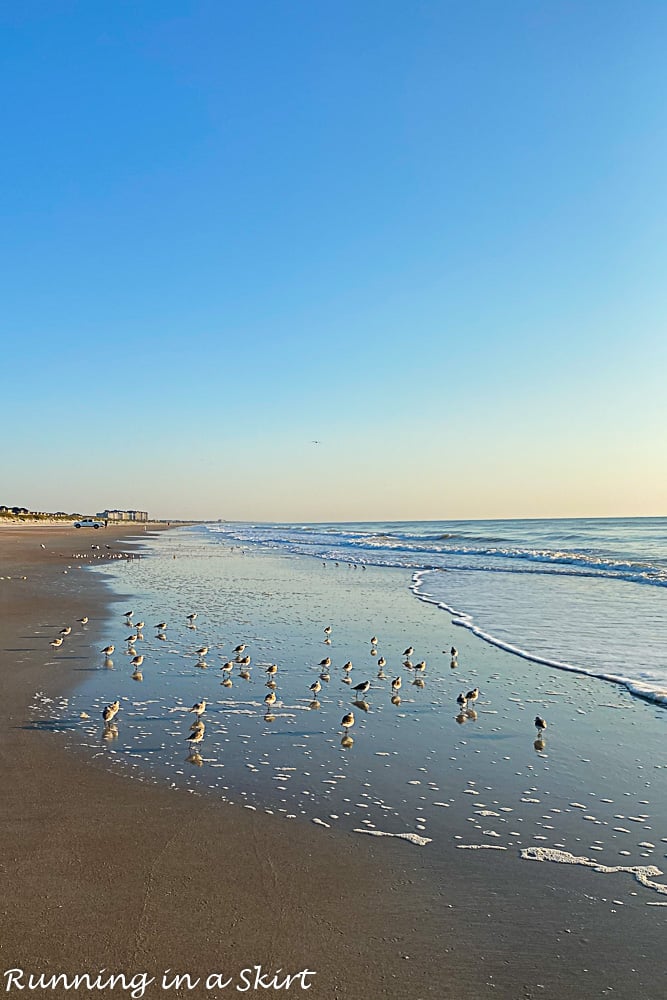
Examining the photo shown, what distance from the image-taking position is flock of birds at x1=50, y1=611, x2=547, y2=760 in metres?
Answer: 8.32

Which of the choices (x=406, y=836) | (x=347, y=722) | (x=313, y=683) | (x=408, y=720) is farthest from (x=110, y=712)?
(x=406, y=836)

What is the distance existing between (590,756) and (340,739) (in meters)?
2.81

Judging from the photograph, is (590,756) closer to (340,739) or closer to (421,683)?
(340,739)

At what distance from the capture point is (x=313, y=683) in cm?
1050

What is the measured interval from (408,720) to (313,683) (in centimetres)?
196

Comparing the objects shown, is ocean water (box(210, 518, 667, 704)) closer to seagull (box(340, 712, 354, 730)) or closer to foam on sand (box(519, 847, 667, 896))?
seagull (box(340, 712, 354, 730))

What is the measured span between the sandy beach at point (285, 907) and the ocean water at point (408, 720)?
14.1 inches

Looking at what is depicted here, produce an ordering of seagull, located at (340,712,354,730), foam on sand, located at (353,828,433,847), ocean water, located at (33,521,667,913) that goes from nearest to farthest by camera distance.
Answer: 1. foam on sand, located at (353,828,433,847)
2. ocean water, located at (33,521,667,913)
3. seagull, located at (340,712,354,730)

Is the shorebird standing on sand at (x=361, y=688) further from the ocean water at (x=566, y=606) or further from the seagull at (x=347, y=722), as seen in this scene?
the ocean water at (x=566, y=606)

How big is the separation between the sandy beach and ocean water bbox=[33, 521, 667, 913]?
36 cm

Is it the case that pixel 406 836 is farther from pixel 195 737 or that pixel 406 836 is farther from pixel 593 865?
pixel 195 737

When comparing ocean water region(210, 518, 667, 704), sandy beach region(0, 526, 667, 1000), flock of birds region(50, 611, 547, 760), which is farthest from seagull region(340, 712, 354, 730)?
ocean water region(210, 518, 667, 704)

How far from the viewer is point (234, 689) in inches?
400

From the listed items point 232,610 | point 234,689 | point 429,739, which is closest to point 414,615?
point 232,610
